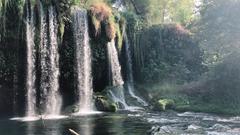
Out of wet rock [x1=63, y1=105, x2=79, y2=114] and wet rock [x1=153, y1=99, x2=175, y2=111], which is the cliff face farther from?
wet rock [x1=153, y1=99, x2=175, y2=111]

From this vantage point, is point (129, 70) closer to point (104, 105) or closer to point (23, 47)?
point (104, 105)

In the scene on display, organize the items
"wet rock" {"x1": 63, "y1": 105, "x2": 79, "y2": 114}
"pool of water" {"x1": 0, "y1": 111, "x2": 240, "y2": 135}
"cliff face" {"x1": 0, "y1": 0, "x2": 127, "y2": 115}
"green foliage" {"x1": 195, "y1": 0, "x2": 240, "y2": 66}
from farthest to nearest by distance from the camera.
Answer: "green foliage" {"x1": 195, "y1": 0, "x2": 240, "y2": 66} < "wet rock" {"x1": 63, "y1": 105, "x2": 79, "y2": 114} < "cliff face" {"x1": 0, "y1": 0, "x2": 127, "y2": 115} < "pool of water" {"x1": 0, "y1": 111, "x2": 240, "y2": 135}

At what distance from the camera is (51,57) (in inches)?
1373

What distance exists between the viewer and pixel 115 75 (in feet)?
135

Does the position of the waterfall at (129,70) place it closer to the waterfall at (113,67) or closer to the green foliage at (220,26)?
the waterfall at (113,67)

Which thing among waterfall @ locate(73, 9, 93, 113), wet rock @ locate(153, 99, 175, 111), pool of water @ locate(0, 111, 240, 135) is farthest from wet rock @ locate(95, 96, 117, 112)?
wet rock @ locate(153, 99, 175, 111)

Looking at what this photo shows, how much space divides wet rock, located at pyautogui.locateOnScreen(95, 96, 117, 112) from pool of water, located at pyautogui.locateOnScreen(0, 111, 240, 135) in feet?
6.91

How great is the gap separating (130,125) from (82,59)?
11.7 m

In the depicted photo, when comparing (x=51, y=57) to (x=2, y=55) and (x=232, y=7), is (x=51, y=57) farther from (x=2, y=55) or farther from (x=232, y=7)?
(x=232, y=7)

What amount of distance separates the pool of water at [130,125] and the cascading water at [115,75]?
6334 mm

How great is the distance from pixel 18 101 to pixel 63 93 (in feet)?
12.5

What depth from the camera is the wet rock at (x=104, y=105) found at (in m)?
35.5

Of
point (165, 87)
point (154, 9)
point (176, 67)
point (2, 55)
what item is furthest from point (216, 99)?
point (154, 9)

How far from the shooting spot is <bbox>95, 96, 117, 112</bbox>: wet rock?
3547 centimetres
